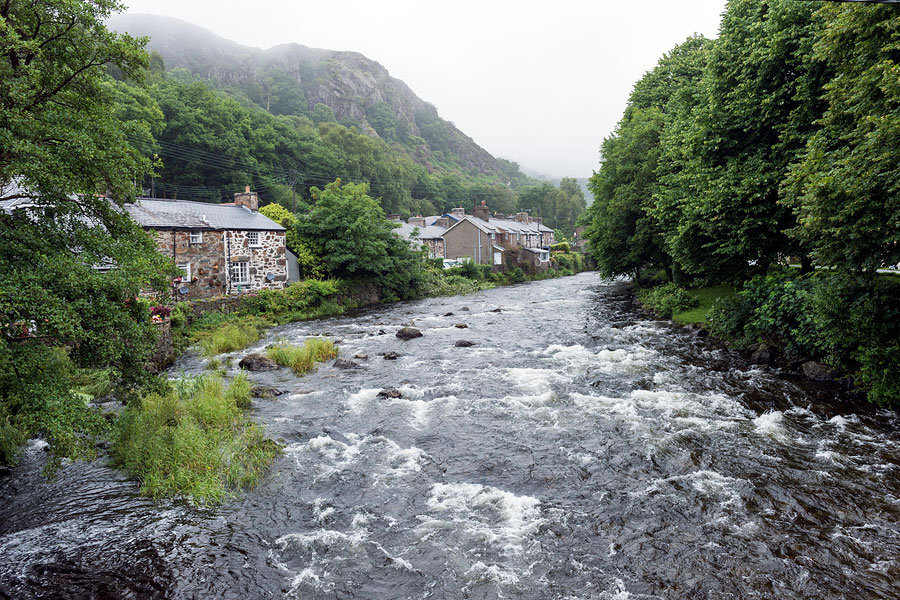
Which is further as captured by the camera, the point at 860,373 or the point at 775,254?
the point at 775,254

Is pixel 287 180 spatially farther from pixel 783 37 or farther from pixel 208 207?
pixel 783 37

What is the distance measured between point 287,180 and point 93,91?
74.0 meters

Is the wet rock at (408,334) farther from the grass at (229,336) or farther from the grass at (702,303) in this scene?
the grass at (702,303)

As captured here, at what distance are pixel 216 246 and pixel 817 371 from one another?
33.9 metres

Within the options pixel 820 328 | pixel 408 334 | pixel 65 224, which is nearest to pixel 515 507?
pixel 65 224

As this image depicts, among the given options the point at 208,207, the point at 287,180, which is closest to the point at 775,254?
the point at 208,207

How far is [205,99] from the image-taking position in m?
72.7

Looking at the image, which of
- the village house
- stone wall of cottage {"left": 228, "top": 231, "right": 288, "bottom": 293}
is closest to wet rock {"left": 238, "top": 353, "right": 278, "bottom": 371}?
stone wall of cottage {"left": 228, "top": 231, "right": 288, "bottom": 293}

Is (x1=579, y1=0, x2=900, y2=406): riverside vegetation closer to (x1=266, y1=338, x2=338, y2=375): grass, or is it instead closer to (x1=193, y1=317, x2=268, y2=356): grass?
(x1=266, y1=338, x2=338, y2=375): grass

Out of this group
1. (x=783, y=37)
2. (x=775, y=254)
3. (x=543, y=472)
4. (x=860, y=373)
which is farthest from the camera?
(x=775, y=254)

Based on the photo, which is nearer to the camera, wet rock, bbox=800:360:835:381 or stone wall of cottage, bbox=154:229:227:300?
wet rock, bbox=800:360:835:381

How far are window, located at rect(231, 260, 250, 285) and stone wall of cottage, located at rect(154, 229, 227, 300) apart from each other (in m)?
0.88

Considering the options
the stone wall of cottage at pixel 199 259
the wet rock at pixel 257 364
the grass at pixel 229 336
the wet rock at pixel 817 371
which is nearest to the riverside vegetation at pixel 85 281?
the wet rock at pixel 257 364

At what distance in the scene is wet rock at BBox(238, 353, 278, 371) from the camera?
65.4 feet
